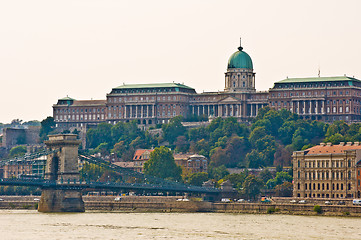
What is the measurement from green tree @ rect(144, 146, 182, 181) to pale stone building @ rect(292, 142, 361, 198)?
2774 cm

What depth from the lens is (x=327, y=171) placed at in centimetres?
14900

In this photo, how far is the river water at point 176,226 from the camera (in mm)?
102500

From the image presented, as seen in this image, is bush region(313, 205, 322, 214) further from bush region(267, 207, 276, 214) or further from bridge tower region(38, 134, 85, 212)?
bridge tower region(38, 134, 85, 212)

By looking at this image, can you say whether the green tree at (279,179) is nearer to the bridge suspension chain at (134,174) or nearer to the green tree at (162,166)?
the green tree at (162,166)

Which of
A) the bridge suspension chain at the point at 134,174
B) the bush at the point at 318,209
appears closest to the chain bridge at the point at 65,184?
the bridge suspension chain at the point at 134,174

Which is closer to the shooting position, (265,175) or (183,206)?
(183,206)

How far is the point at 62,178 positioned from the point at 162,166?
39472 millimetres

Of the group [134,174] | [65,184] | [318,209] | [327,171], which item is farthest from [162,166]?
[318,209]

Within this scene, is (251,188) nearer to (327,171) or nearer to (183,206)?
(327,171)

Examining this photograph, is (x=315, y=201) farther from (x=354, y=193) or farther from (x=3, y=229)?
(x=3, y=229)

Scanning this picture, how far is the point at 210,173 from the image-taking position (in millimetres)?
185125

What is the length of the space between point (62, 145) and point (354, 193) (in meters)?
32.2

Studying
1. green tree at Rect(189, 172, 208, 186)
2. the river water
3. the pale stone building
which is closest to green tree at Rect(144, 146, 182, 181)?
green tree at Rect(189, 172, 208, 186)

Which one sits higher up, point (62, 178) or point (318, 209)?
point (62, 178)
